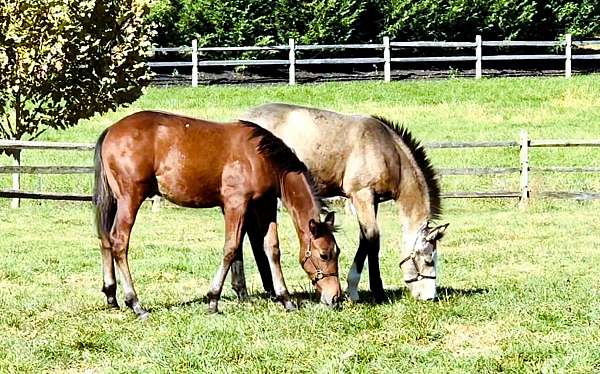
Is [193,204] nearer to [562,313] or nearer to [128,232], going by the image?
[128,232]

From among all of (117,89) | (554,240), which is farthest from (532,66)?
(554,240)

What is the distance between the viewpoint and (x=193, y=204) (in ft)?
25.4

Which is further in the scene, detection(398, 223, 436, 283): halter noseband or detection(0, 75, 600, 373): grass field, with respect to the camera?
detection(398, 223, 436, 283): halter noseband

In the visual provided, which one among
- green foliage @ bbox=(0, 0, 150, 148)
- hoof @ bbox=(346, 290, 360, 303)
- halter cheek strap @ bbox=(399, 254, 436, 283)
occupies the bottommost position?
hoof @ bbox=(346, 290, 360, 303)

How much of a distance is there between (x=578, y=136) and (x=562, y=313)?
18.8 meters

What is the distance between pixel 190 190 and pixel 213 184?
18 centimetres

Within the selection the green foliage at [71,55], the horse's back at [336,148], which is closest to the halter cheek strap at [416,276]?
the horse's back at [336,148]

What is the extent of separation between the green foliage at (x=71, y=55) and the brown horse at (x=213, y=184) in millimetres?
9882

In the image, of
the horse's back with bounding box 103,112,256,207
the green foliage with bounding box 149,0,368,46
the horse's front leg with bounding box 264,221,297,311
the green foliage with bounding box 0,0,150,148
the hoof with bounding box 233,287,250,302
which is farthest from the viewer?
the green foliage with bounding box 149,0,368,46

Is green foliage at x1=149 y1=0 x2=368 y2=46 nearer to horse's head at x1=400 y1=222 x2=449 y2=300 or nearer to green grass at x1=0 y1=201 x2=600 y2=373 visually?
green grass at x1=0 y1=201 x2=600 y2=373

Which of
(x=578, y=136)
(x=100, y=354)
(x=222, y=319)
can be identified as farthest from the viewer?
(x=578, y=136)

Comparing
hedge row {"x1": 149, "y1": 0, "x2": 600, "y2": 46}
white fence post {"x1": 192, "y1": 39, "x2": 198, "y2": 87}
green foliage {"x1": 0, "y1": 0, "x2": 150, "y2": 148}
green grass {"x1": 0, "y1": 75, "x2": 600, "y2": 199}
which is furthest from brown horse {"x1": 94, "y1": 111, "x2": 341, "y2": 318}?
hedge row {"x1": 149, "y1": 0, "x2": 600, "y2": 46}

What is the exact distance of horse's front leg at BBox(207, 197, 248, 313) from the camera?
7.58 metres

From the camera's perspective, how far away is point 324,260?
7.71 m
